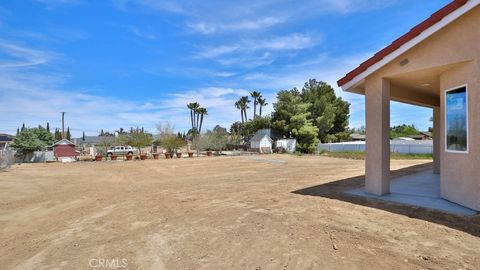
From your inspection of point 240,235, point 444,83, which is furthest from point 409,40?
point 240,235

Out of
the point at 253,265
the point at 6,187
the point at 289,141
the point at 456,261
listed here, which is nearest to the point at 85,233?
the point at 253,265

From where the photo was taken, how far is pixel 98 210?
8312 millimetres

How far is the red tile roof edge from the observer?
258 inches

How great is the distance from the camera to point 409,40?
7.37 m

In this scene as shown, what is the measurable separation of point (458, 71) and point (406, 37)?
137 centimetres

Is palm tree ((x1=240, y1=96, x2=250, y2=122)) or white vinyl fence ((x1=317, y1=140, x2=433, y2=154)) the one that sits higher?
palm tree ((x1=240, y1=96, x2=250, y2=122))

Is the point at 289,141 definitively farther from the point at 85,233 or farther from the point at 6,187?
the point at 85,233

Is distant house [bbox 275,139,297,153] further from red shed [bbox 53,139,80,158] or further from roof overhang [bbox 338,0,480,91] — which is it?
roof overhang [bbox 338,0,480,91]

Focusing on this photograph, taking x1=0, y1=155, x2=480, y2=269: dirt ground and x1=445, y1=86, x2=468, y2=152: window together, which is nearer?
x1=0, y1=155, x2=480, y2=269: dirt ground

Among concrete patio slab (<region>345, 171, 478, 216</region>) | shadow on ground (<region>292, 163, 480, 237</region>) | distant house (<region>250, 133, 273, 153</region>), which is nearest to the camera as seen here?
shadow on ground (<region>292, 163, 480, 237</region>)

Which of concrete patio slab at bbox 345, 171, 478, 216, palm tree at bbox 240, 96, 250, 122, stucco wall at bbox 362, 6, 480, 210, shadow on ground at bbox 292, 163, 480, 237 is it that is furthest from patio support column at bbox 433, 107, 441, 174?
palm tree at bbox 240, 96, 250, 122

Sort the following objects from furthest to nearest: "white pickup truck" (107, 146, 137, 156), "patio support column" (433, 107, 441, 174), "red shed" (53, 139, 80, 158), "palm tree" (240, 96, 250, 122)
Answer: "palm tree" (240, 96, 250, 122)
"white pickup truck" (107, 146, 137, 156)
"red shed" (53, 139, 80, 158)
"patio support column" (433, 107, 441, 174)

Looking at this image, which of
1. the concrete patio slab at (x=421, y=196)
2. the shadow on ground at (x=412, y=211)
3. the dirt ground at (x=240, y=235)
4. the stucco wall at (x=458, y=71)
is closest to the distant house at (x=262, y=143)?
the concrete patio slab at (x=421, y=196)

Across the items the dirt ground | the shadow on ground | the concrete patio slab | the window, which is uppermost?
the window
